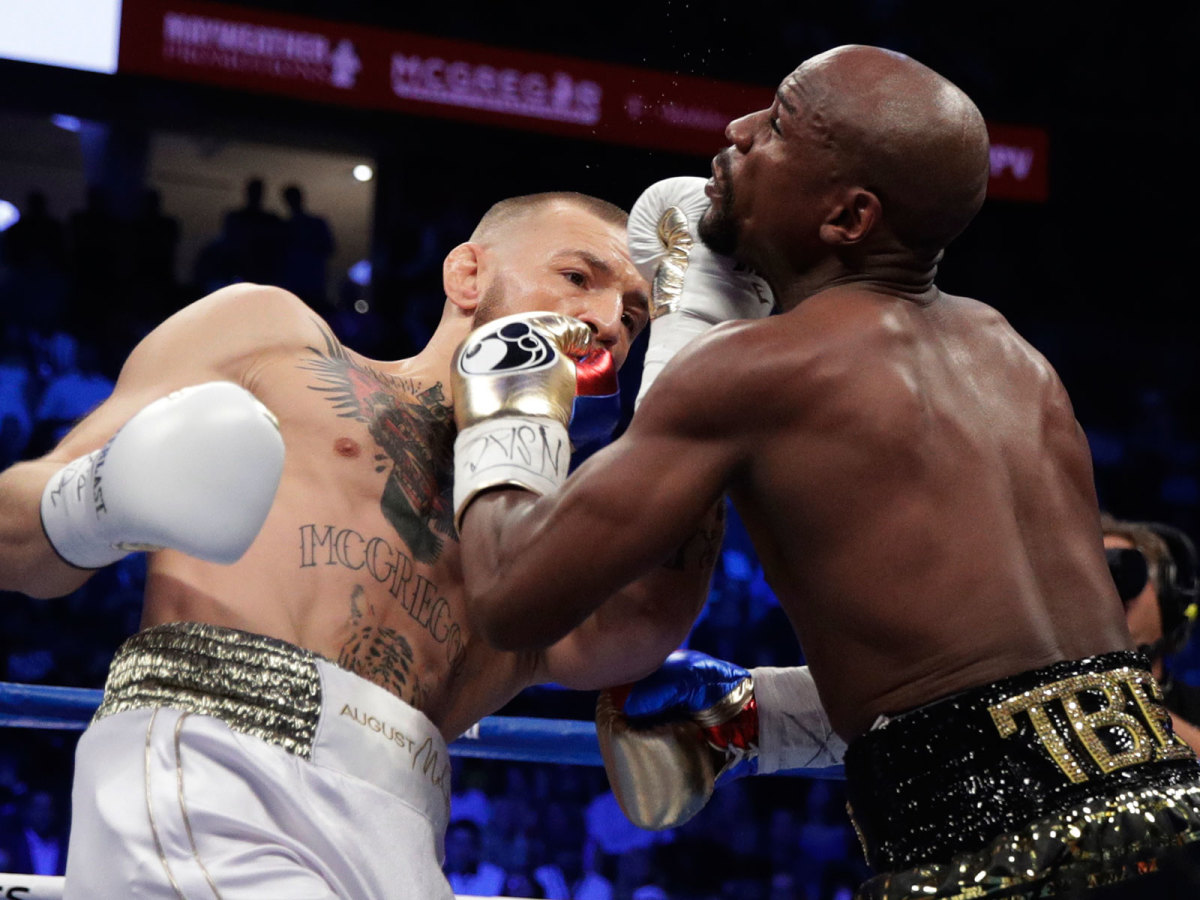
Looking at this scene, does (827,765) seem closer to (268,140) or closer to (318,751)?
(318,751)

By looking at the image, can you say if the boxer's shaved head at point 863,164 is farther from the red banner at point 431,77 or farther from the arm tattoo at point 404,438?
the red banner at point 431,77

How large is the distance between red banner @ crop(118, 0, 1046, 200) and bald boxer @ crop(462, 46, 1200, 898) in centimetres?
483

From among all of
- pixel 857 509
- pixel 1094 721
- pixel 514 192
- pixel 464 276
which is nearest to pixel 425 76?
pixel 514 192

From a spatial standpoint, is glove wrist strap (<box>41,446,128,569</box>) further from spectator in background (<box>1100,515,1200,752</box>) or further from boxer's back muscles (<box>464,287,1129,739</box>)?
spectator in background (<box>1100,515,1200,752</box>)

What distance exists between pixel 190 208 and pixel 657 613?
588 cm

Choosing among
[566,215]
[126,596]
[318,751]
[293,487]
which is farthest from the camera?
[126,596]

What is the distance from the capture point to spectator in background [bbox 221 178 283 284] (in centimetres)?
622

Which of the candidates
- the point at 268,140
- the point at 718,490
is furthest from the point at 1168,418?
the point at 718,490

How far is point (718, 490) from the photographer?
135 centimetres

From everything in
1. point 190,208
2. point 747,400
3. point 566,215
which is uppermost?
point 190,208

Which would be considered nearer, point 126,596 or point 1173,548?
point 1173,548

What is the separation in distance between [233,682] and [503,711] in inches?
140

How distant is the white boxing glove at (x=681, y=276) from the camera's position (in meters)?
1.69

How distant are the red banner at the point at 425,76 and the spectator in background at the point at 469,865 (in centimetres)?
345
